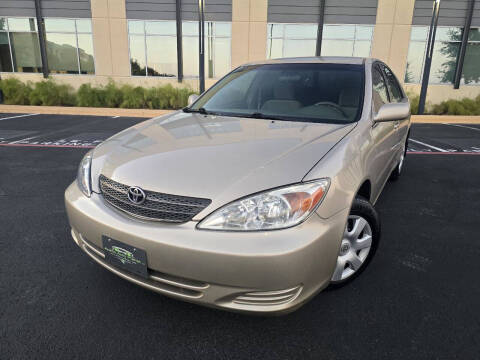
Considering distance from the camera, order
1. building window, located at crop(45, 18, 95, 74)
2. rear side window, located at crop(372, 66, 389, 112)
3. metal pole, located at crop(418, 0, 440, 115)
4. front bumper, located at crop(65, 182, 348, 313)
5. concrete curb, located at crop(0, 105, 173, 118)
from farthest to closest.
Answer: building window, located at crop(45, 18, 95, 74)
concrete curb, located at crop(0, 105, 173, 118)
metal pole, located at crop(418, 0, 440, 115)
rear side window, located at crop(372, 66, 389, 112)
front bumper, located at crop(65, 182, 348, 313)

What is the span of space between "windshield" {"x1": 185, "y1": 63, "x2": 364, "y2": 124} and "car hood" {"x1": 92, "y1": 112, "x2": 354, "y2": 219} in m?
0.25

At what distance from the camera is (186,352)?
5.87 ft

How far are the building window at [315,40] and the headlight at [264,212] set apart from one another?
43.3 feet

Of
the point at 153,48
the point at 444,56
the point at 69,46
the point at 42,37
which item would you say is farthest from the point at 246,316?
the point at 42,37

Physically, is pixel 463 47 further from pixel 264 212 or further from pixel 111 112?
pixel 264 212

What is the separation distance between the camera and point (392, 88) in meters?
3.83

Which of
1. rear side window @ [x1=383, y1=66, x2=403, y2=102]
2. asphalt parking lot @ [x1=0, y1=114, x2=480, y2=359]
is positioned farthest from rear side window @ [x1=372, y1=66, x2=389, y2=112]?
asphalt parking lot @ [x1=0, y1=114, x2=480, y2=359]

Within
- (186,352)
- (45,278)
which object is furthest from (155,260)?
(45,278)

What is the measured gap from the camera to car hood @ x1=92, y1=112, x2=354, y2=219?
5.61ft

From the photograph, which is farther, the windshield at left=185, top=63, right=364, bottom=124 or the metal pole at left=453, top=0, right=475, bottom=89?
the metal pole at left=453, top=0, right=475, bottom=89

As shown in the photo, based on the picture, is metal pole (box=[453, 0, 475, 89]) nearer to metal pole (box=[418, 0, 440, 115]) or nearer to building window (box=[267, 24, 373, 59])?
metal pole (box=[418, 0, 440, 115])

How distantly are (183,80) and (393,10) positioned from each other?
8.87m

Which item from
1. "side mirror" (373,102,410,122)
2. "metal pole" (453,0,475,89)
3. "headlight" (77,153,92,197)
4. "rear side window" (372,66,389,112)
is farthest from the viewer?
"metal pole" (453,0,475,89)

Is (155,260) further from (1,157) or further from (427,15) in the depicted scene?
(427,15)
